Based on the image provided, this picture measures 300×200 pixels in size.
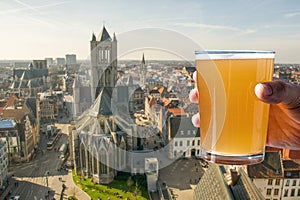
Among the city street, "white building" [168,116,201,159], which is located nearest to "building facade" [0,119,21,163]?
the city street

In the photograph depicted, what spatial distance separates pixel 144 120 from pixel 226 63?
36585 mm

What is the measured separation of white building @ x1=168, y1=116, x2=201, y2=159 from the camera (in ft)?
89.2

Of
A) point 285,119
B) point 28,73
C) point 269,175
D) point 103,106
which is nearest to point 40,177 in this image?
point 103,106

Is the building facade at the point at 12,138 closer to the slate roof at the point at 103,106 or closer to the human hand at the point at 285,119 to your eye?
the slate roof at the point at 103,106

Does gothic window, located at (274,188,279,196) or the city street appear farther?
the city street

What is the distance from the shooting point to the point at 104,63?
27.9m

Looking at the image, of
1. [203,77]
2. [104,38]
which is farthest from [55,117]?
[203,77]

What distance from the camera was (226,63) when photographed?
6.58ft

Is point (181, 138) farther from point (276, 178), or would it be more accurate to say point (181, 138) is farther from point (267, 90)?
point (267, 90)

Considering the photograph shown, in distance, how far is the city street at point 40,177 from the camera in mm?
20719

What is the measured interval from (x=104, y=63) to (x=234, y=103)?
88.2ft

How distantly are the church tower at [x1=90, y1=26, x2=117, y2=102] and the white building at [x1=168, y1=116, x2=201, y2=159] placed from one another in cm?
874

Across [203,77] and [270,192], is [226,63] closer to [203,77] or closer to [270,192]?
[203,77]

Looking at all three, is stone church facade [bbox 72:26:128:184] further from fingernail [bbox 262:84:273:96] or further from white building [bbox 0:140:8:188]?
fingernail [bbox 262:84:273:96]
